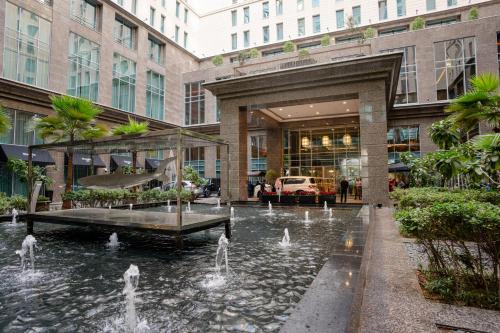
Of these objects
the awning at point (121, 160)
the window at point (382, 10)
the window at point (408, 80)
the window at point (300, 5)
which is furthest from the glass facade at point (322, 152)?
the window at point (300, 5)

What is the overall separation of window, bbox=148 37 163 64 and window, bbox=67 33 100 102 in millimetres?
8164

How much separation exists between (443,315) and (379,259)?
2568 millimetres

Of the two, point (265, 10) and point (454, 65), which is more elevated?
point (265, 10)

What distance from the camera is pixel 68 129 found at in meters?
14.9

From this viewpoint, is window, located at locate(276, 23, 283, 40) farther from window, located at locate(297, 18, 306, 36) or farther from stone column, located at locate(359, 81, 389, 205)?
stone column, located at locate(359, 81, 389, 205)

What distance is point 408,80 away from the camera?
29188mm

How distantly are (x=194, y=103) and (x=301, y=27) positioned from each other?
18494 millimetres

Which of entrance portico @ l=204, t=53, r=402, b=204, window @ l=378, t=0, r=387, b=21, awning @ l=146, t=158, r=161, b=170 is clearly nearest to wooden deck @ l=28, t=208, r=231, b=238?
entrance portico @ l=204, t=53, r=402, b=204

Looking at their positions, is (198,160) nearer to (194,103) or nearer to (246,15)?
(194,103)

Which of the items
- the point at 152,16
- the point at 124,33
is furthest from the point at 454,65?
the point at 152,16

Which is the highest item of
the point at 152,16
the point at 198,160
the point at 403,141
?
the point at 152,16

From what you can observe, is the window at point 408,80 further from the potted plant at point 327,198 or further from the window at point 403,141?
the potted plant at point 327,198

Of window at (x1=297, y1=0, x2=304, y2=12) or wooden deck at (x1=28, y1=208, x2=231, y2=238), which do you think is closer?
wooden deck at (x1=28, y1=208, x2=231, y2=238)

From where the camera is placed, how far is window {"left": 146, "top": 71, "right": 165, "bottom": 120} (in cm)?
3497
